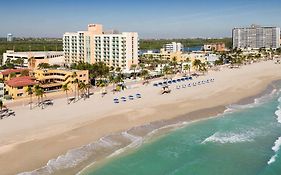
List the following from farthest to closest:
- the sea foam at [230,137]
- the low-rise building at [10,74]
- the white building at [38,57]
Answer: the white building at [38,57] < the low-rise building at [10,74] < the sea foam at [230,137]

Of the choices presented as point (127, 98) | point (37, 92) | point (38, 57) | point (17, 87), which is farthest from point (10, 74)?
point (38, 57)

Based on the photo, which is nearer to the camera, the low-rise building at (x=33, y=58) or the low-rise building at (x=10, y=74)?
the low-rise building at (x=10, y=74)

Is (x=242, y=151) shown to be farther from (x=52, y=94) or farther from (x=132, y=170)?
(x=52, y=94)

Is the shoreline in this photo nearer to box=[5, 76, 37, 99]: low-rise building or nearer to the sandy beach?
the sandy beach

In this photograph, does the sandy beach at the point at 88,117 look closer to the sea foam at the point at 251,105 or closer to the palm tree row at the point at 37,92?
the sea foam at the point at 251,105

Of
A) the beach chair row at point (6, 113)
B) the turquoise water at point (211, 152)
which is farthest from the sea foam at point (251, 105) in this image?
the beach chair row at point (6, 113)
